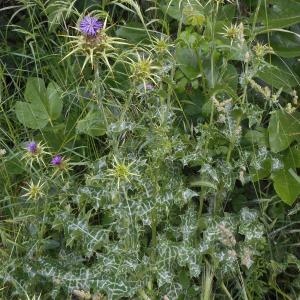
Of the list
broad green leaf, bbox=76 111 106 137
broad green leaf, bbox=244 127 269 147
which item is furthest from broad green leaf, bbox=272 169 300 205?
broad green leaf, bbox=76 111 106 137

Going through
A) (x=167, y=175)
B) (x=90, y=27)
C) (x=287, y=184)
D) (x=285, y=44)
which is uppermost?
(x=90, y=27)

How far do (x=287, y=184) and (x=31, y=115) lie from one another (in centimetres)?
96

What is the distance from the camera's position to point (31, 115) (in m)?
2.36

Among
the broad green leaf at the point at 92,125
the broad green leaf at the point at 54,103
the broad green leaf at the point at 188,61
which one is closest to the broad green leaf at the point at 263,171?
the broad green leaf at the point at 188,61

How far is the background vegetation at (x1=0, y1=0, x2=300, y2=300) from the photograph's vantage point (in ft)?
6.09

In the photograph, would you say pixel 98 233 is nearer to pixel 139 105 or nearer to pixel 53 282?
pixel 53 282

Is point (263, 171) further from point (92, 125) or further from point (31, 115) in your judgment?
point (31, 115)

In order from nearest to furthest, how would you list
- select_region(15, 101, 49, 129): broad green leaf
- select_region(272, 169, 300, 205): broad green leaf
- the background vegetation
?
1. the background vegetation
2. select_region(272, 169, 300, 205): broad green leaf
3. select_region(15, 101, 49, 129): broad green leaf

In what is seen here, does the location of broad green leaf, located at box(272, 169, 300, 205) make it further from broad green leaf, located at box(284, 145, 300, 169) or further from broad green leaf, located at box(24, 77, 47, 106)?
broad green leaf, located at box(24, 77, 47, 106)

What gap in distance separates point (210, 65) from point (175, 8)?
251 millimetres

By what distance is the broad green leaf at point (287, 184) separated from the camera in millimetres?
2084

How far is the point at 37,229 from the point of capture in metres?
2.03

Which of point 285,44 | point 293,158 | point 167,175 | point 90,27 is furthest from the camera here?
point 285,44

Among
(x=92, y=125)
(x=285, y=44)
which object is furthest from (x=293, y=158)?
(x=92, y=125)
